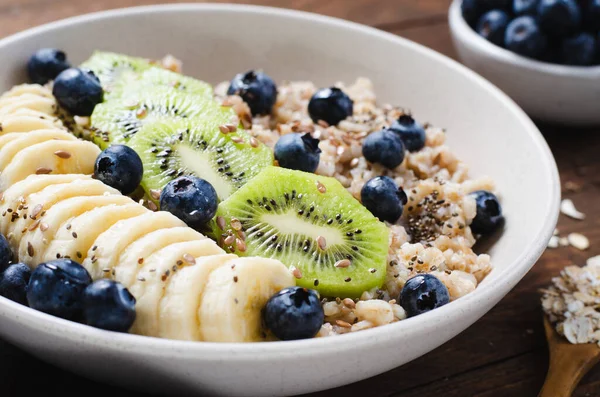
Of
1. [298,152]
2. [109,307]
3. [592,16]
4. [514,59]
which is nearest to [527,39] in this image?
[514,59]

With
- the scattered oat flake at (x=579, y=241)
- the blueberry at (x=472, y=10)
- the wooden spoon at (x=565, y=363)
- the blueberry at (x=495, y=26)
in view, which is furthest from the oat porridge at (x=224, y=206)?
the blueberry at (x=472, y=10)

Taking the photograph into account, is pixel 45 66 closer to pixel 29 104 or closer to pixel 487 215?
pixel 29 104

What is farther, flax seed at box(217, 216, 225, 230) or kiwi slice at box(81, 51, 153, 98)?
kiwi slice at box(81, 51, 153, 98)

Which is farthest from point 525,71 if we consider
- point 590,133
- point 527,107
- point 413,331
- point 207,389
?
point 207,389

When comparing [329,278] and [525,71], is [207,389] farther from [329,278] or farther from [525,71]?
[525,71]

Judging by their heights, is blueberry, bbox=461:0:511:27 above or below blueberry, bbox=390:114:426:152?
below

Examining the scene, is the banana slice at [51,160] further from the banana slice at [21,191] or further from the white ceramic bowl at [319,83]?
the white ceramic bowl at [319,83]

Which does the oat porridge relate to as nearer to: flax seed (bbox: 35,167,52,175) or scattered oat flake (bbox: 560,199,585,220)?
flax seed (bbox: 35,167,52,175)

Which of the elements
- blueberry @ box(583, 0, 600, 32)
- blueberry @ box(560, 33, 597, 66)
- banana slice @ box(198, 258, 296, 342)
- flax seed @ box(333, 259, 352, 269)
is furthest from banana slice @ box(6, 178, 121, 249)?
blueberry @ box(583, 0, 600, 32)
